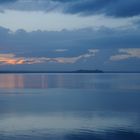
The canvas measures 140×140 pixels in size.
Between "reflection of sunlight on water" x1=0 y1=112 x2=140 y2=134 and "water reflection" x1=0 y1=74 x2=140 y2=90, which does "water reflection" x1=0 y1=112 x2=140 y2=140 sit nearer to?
"reflection of sunlight on water" x1=0 y1=112 x2=140 y2=134

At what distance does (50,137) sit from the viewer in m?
18.2

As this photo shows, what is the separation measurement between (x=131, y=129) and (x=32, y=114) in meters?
9.01

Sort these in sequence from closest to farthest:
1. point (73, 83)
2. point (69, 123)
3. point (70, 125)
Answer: point (70, 125)
point (69, 123)
point (73, 83)

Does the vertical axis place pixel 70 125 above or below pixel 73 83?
below

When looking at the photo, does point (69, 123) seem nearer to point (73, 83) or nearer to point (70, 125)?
point (70, 125)

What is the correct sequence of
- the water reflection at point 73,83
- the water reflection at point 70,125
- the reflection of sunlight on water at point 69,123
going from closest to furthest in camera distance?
the water reflection at point 70,125 < the reflection of sunlight on water at point 69,123 < the water reflection at point 73,83

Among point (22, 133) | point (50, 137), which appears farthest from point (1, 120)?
point (50, 137)

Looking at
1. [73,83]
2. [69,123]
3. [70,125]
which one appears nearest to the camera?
[70,125]

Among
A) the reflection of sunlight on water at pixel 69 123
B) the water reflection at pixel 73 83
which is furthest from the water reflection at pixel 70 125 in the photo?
the water reflection at pixel 73 83

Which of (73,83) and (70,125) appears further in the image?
(73,83)

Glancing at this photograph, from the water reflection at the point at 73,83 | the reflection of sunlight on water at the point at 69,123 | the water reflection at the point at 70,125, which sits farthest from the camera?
the water reflection at the point at 73,83

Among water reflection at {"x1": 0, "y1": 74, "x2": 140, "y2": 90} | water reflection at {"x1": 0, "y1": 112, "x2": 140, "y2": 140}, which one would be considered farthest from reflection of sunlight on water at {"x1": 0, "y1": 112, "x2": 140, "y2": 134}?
water reflection at {"x1": 0, "y1": 74, "x2": 140, "y2": 90}

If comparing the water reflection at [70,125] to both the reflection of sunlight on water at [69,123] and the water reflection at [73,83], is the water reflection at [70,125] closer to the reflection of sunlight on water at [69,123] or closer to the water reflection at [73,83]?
the reflection of sunlight on water at [69,123]

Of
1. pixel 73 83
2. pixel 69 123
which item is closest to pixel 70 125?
pixel 69 123
